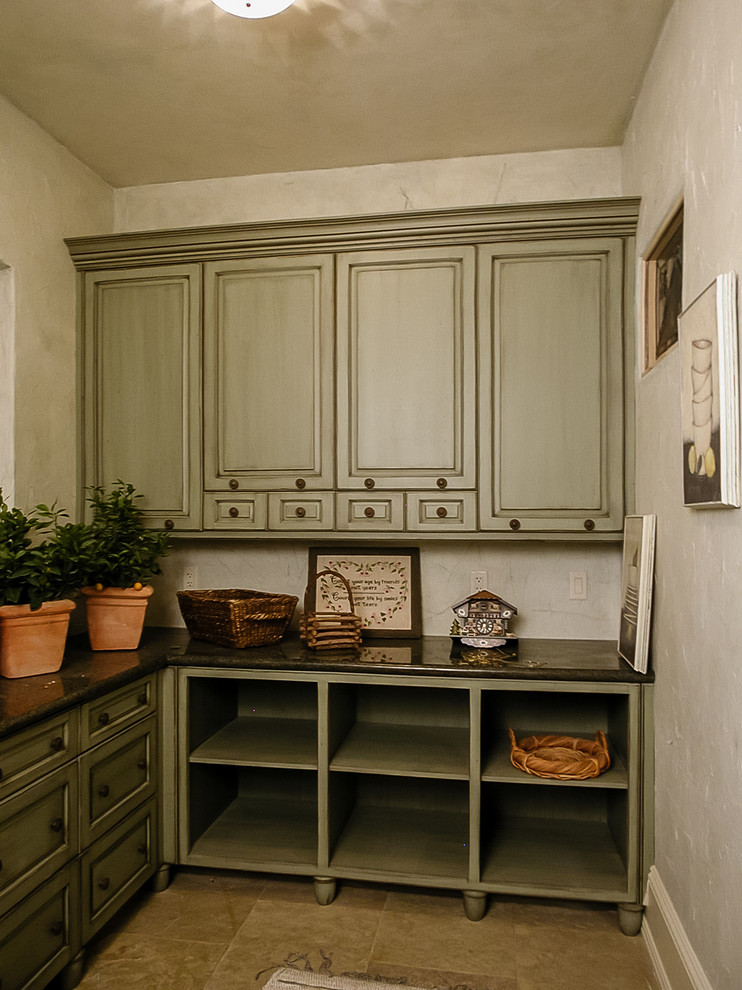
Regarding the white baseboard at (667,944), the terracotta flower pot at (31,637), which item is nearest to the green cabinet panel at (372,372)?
the terracotta flower pot at (31,637)

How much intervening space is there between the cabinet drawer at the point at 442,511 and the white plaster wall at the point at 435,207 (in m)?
0.32

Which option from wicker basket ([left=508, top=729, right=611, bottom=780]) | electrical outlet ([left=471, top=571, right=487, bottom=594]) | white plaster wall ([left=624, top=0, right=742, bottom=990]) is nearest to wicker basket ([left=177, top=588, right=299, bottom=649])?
electrical outlet ([left=471, top=571, right=487, bottom=594])

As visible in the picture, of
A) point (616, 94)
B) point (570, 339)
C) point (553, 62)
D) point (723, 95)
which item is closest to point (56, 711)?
point (570, 339)

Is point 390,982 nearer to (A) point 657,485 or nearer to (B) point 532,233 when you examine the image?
(A) point 657,485

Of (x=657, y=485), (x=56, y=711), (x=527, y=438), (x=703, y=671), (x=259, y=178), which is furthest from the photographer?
(x=259, y=178)

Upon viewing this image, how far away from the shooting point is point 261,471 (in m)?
2.87

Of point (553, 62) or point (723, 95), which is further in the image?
point (553, 62)

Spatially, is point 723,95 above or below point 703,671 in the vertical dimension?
above

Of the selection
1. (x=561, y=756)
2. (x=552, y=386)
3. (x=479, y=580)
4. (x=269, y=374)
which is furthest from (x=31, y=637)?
(x=552, y=386)

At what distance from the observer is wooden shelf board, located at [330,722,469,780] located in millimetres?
2516

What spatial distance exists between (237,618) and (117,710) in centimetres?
54

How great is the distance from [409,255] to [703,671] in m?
1.76

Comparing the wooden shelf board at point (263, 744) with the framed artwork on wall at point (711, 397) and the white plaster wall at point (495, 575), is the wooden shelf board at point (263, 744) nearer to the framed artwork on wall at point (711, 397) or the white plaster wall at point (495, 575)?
the white plaster wall at point (495, 575)

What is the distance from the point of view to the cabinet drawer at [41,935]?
180 cm
